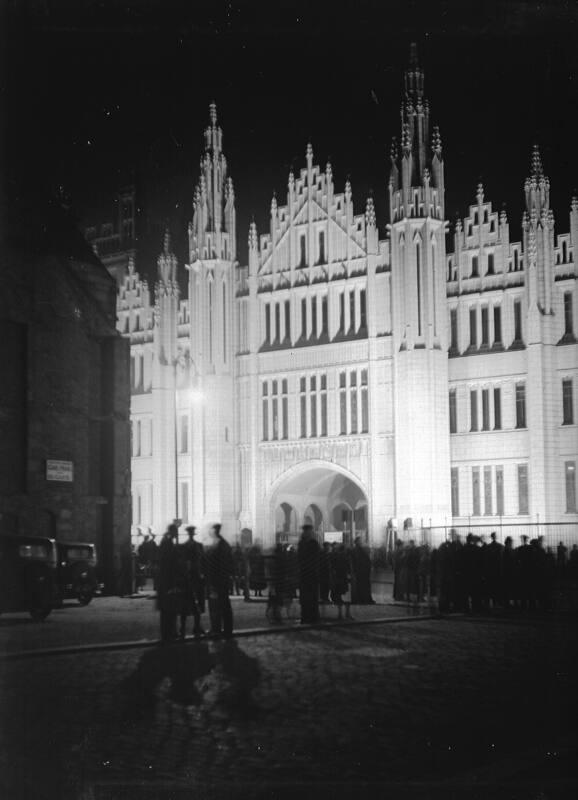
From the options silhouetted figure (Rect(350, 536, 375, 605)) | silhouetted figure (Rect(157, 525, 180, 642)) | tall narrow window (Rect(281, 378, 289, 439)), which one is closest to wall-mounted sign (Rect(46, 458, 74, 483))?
silhouetted figure (Rect(350, 536, 375, 605))

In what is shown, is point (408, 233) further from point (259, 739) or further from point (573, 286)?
point (259, 739)

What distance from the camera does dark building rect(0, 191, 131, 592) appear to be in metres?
27.8

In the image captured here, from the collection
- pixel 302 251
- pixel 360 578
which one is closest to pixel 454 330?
pixel 302 251

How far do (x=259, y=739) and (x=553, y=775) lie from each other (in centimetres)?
237

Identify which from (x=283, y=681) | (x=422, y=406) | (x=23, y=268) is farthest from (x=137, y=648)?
(x=422, y=406)

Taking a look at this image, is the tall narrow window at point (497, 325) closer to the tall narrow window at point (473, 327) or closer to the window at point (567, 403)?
the tall narrow window at point (473, 327)

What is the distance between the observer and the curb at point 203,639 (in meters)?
15.4

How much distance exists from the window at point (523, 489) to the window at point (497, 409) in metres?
1.76

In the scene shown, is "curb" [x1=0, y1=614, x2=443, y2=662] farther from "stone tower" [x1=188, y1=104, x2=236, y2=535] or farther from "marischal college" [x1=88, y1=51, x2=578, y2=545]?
"stone tower" [x1=188, y1=104, x2=236, y2=535]

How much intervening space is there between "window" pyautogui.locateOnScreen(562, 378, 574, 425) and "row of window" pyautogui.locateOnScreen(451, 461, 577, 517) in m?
1.60

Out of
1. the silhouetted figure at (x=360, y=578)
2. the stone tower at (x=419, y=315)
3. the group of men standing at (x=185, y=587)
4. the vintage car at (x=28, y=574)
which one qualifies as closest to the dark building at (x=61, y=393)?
the vintage car at (x=28, y=574)

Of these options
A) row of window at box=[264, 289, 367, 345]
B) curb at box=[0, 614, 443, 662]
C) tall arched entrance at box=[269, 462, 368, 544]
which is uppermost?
row of window at box=[264, 289, 367, 345]

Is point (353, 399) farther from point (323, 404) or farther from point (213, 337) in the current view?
point (213, 337)

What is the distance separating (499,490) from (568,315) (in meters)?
7.05
